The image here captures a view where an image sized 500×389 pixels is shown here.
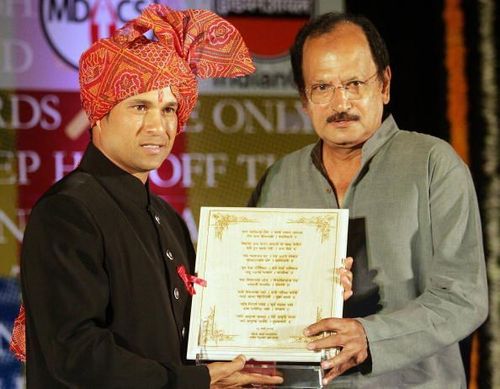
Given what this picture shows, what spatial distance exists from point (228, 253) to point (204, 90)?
1.94 metres

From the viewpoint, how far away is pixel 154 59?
9.83 ft

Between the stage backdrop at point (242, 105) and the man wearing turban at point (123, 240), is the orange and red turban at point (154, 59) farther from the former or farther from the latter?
the stage backdrop at point (242, 105)

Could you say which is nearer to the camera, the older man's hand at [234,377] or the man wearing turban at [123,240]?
the man wearing turban at [123,240]

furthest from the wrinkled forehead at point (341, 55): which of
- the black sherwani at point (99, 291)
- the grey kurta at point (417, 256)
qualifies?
the black sherwani at point (99, 291)

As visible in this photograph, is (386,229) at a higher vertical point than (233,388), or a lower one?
higher

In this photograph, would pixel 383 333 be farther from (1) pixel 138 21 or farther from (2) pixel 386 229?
(1) pixel 138 21

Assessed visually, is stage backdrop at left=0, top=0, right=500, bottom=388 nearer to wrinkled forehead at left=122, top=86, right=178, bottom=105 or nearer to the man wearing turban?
the man wearing turban

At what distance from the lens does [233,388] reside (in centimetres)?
301

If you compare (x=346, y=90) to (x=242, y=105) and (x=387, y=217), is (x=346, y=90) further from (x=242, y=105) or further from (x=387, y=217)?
(x=242, y=105)

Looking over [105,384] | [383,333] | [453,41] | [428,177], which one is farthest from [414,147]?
[453,41]

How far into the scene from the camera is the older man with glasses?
317 centimetres

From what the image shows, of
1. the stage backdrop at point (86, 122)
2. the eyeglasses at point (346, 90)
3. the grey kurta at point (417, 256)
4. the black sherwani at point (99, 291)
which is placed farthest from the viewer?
the stage backdrop at point (86, 122)

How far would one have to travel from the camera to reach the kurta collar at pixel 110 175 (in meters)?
3.01

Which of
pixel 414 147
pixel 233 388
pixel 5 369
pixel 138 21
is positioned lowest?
pixel 5 369
